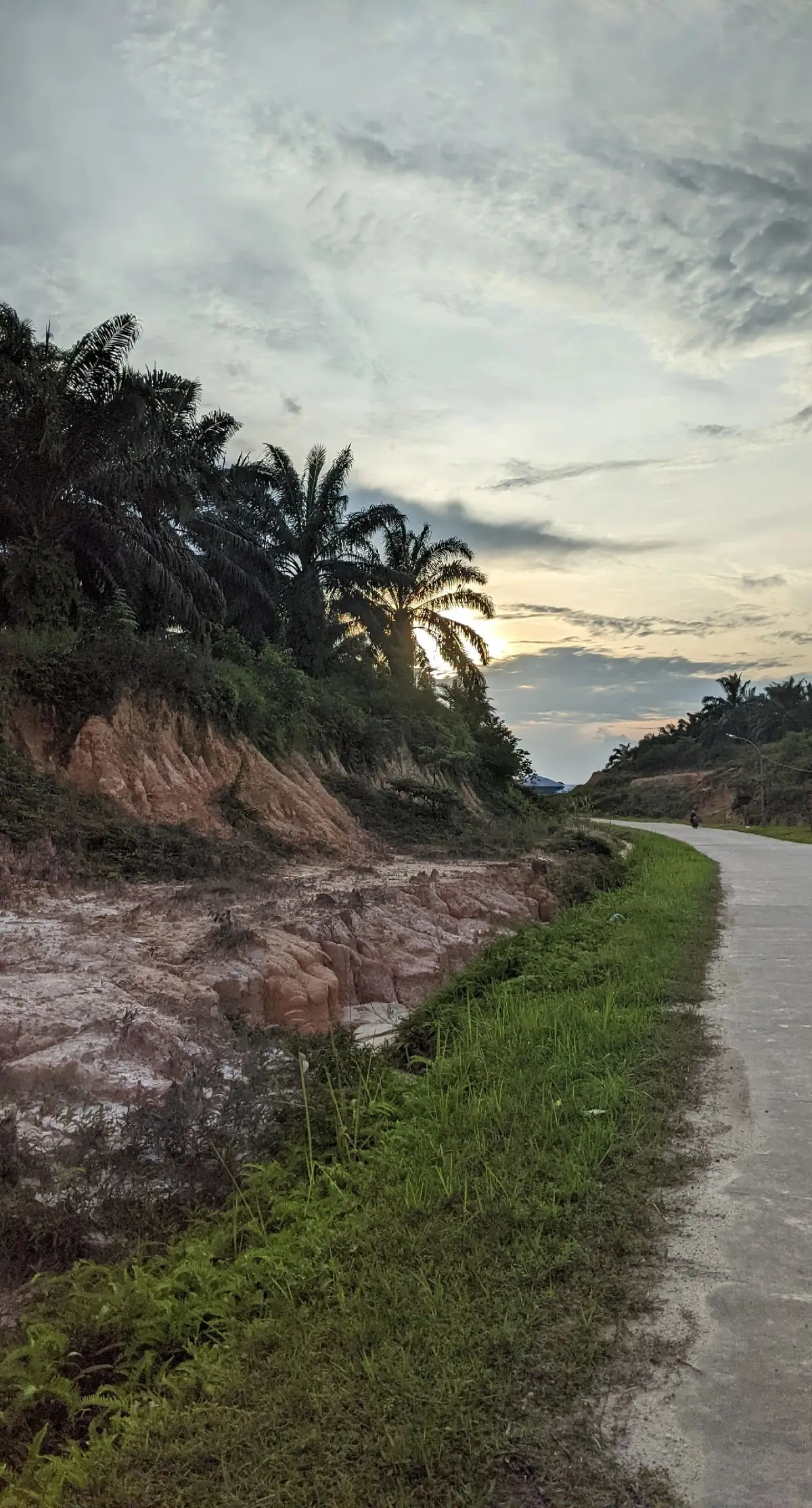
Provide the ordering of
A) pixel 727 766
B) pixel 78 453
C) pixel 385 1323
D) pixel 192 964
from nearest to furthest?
pixel 385 1323 → pixel 192 964 → pixel 78 453 → pixel 727 766

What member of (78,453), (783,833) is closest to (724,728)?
(783,833)

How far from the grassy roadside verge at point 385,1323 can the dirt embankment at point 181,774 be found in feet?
32.3

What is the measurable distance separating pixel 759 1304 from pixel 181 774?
45.5 ft

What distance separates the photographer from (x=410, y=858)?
1897 centimetres

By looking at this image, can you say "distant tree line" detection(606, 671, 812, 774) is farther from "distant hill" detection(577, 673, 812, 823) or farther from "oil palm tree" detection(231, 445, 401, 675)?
"oil palm tree" detection(231, 445, 401, 675)

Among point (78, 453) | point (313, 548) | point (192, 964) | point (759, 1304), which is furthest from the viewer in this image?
point (313, 548)

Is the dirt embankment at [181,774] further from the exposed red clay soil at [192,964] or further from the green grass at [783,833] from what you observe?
the green grass at [783,833]

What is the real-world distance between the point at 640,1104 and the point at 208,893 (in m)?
7.13

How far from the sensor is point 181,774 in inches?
641

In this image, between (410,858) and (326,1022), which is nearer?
(326,1022)

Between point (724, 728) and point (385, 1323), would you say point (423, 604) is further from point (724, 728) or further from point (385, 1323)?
point (724, 728)

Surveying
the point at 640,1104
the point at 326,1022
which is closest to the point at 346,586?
the point at 326,1022

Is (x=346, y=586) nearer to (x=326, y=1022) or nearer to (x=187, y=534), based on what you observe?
(x=187, y=534)

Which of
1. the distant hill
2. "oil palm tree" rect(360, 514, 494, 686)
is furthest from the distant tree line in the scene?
"oil palm tree" rect(360, 514, 494, 686)
